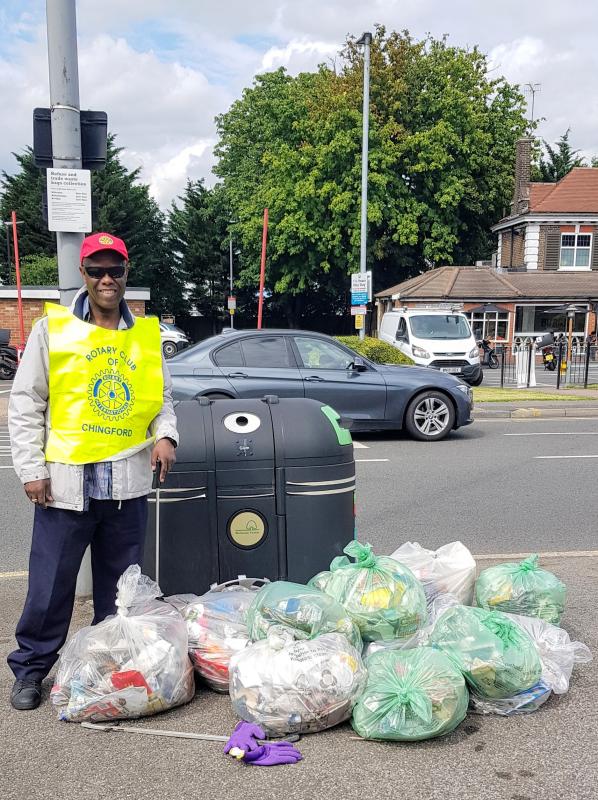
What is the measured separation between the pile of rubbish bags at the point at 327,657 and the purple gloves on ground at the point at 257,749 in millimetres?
59

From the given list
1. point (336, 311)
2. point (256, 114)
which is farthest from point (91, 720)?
point (336, 311)

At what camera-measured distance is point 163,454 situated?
3.28m

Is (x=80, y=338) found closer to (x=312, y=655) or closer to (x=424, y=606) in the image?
(x=312, y=655)

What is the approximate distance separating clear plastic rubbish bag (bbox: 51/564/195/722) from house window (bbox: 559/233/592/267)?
34.7m

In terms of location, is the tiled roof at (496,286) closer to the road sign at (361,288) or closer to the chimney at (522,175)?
the chimney at (522,175)

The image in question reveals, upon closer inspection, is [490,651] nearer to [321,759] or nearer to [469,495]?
[321,759]

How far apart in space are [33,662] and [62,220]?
2.33 metres

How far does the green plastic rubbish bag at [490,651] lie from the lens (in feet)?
10.2

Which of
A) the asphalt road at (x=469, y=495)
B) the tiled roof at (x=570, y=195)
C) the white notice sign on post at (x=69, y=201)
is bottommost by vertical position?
the asphalt road at (x=469, y=495)

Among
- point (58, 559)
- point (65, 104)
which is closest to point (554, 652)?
point (58, 559)

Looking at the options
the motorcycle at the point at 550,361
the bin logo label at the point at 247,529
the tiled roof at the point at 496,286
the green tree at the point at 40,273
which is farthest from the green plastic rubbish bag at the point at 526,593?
the green tree at the point at 40,273

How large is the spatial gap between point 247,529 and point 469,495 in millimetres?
4082

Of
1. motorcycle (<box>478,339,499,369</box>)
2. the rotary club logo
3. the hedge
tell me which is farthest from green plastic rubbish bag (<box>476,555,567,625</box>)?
motorcycle (<box>478,339,499,369</box>)

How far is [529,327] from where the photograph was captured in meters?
33.6
